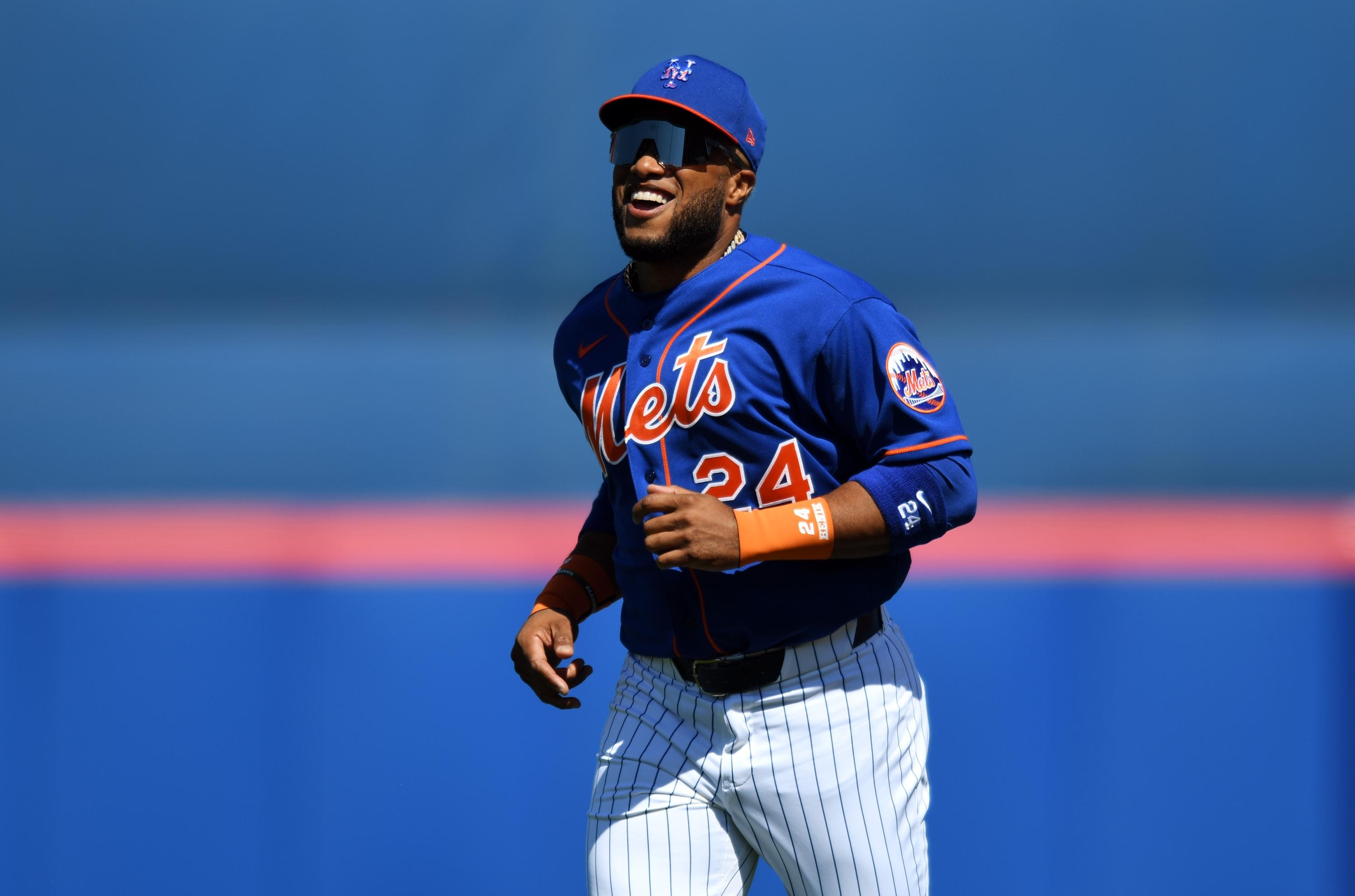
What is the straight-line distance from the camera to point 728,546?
1.35 meters

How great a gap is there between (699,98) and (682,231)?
0.16 metres

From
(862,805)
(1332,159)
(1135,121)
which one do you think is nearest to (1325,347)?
(1332,159)

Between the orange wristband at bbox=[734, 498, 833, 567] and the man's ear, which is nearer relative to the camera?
the orange wristband at bbox=[734, 498, 833, 567]

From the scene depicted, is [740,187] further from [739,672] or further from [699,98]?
[739,672]

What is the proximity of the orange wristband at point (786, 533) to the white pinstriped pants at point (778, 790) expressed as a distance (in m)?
0.19

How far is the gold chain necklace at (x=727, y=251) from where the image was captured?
1.59m

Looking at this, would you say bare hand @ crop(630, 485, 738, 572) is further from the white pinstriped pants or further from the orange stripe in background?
the orange stripe in background

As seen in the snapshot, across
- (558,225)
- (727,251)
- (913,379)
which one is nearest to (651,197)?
(727,251)

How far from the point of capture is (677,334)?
1519 millimetres

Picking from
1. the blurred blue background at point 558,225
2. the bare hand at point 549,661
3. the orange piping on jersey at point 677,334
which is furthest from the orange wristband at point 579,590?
the blurred blue background at point 558,225

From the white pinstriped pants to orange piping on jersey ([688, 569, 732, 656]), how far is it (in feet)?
0.22

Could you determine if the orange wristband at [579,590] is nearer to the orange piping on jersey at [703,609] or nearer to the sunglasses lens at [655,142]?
the orange piping on jersey at [703,609]

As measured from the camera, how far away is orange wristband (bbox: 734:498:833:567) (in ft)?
4.45

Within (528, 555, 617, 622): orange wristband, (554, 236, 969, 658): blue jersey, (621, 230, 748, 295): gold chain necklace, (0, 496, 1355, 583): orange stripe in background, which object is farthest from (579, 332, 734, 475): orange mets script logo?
(0, 496, 1355, 583): orange stripe in background
